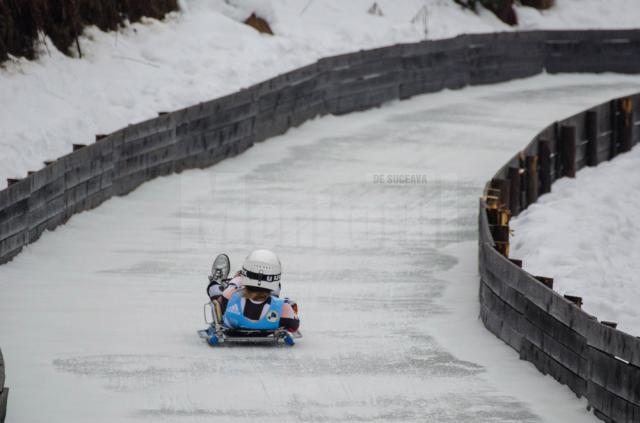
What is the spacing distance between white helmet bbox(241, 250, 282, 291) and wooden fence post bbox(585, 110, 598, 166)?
41.6ft

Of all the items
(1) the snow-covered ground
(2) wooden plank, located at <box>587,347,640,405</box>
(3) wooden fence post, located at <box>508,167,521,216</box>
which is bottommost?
(2) wooden plank, located at <box>587,347,640,405</box>

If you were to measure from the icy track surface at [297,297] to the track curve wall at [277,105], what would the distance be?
0.35 m

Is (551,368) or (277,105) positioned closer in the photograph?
(551,368)

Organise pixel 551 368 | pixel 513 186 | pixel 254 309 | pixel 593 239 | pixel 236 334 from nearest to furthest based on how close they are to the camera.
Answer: pixel 551 368 < pixel 254 309 < pixel 236 334 < pixel 513 186 < pixel 593 239

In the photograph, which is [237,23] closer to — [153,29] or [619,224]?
[153,29]

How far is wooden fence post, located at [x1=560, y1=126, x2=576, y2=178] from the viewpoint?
22750mm

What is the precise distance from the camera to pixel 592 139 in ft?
79.3

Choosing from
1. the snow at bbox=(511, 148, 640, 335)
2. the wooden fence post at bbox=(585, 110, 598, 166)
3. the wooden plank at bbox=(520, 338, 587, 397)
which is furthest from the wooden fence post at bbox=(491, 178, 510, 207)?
the wooden fence post at bbox=(585, 110, 598, 166)

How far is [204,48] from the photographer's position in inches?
1135

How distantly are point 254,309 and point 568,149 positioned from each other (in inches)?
462

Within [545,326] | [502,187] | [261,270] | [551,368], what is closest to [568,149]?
[502,187]

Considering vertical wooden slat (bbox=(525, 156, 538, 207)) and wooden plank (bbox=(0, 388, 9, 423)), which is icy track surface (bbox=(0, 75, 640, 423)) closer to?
wooden plank (bbox=(0, 388, 9, 423))

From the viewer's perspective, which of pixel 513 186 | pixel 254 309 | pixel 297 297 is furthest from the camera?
pixel 513 186

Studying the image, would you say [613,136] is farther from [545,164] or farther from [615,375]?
[615,375]
